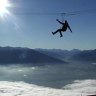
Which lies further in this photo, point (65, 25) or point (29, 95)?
point (29, 95)

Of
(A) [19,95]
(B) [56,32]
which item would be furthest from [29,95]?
(B) [56,32]

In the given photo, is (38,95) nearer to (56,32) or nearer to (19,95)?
(19,95)

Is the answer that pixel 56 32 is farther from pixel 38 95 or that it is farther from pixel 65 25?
pixel 38 95

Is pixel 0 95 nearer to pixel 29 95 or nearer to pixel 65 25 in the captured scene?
pixel 29 95

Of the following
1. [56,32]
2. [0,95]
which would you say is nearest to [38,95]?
[0,95]

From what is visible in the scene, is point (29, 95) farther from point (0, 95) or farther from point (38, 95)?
point (0, 95)

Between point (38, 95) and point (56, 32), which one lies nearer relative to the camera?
point (56, 32)

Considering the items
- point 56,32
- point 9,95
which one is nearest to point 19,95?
point 9,95
